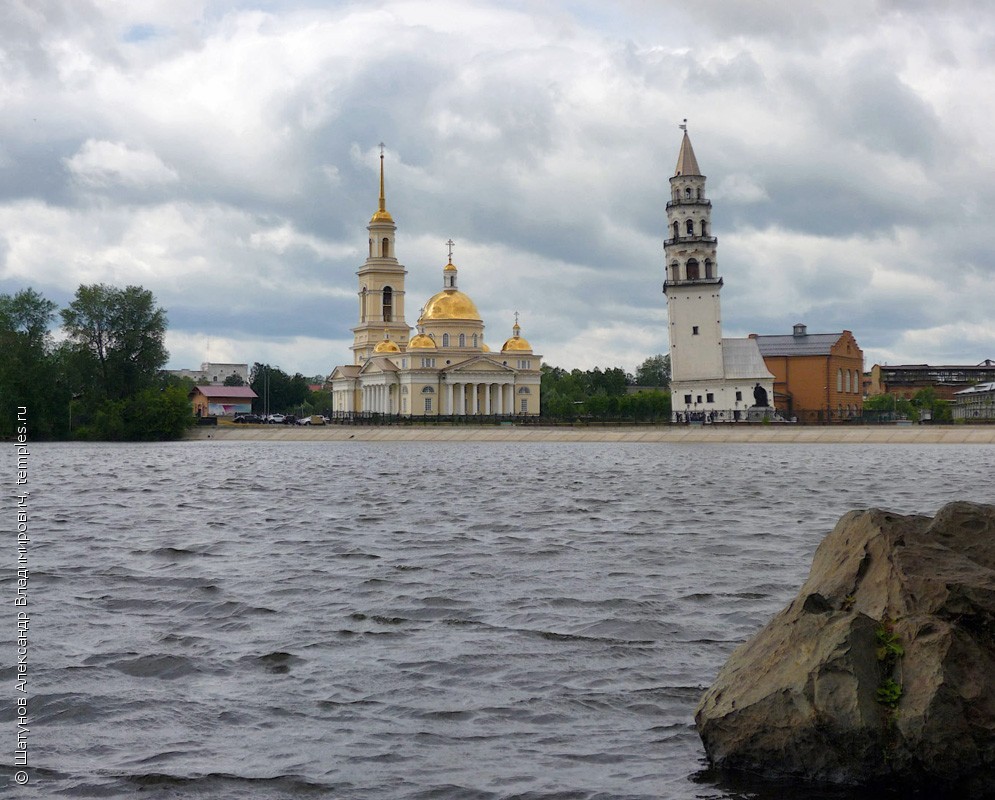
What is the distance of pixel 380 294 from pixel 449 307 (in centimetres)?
1487

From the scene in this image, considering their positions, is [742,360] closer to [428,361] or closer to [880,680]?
[428,361]

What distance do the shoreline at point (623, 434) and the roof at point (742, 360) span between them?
15.9 metres

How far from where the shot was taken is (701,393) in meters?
104

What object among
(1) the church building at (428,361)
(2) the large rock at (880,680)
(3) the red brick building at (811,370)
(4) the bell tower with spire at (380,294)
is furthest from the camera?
(4) the bell tower with spire at (380,294)

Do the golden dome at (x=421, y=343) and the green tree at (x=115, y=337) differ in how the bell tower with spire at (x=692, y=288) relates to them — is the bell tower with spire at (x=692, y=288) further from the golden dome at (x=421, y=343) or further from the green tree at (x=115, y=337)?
the green tree at (x=115, y=337)

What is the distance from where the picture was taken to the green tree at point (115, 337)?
8962 cm

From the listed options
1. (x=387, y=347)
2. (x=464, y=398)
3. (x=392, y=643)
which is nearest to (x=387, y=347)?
(x=387, y=347)

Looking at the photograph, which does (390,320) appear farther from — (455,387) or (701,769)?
(701,769)

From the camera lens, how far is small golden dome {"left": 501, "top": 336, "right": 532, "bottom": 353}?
131m

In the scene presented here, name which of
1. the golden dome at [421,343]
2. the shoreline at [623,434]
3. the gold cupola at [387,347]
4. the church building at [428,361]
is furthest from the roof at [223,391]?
the shoreline at [623,434]

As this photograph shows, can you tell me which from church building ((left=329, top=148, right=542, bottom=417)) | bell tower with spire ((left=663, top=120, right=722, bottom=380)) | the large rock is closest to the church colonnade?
church building ((left=329, top=148, right=542, bottom=417))

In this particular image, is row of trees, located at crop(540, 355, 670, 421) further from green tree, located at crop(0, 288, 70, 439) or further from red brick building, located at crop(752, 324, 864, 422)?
green tree, located at crop(0, 288, 70, 439)

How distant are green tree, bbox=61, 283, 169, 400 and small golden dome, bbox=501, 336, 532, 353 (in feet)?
154

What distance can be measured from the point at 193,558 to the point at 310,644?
25.0 ft
